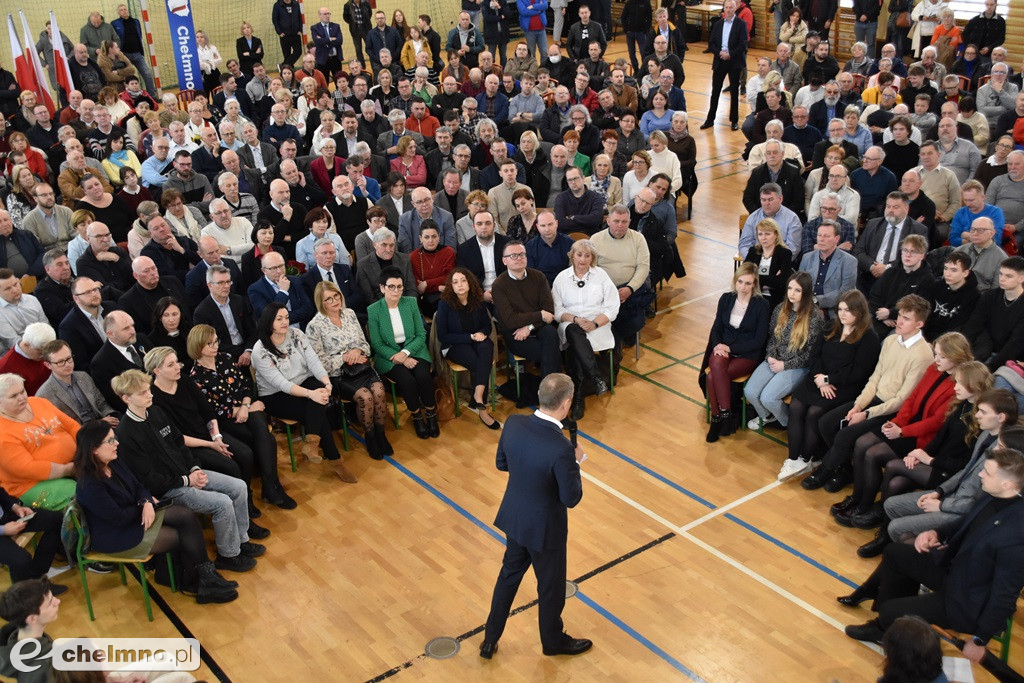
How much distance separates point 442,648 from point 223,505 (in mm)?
1659

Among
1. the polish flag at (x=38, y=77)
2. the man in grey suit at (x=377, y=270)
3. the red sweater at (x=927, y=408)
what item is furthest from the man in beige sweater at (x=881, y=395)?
the polish flag at (x=38, y=77)

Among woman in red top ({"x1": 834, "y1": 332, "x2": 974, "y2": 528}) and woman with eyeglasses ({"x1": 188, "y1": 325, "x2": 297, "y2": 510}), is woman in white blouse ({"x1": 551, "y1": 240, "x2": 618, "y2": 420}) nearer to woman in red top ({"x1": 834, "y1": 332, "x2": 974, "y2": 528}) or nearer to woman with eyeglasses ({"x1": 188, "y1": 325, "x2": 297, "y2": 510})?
woman in red top ({"x1": 834, "y1": 332, "x2": 974, "y2": 528})

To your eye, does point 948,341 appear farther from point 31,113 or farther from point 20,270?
point 31,113

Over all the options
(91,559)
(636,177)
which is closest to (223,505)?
(91,559)

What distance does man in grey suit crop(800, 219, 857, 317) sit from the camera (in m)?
7.50

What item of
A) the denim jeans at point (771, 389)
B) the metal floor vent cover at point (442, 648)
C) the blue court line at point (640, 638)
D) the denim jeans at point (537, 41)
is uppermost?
the denim jeans at point (537, 41)

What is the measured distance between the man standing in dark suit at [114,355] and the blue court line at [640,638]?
11.1 feet

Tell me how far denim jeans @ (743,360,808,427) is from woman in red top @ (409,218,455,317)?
8.58 feet

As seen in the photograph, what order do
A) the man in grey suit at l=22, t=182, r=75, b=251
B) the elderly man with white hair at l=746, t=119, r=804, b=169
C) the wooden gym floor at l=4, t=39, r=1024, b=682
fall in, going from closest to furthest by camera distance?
the wooden gym floor at l=4, t=39, r=1024, b=682 → the man in grey suit at l=22, t=182, r=75, b=251 → the elderly man with white hair at l=746, t=119, r=804, b=169

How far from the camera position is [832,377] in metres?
6.64

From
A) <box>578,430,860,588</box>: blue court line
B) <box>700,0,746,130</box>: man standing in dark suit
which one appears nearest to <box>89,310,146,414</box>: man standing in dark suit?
<box>578,430,860,588</box>: blue court line

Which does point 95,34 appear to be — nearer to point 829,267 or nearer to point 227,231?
point 227,231

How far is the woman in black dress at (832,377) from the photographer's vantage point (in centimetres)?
653

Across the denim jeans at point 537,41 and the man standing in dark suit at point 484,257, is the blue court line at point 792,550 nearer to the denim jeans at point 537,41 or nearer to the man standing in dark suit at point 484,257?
the man standing in dark suit at point 484,257
